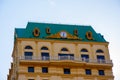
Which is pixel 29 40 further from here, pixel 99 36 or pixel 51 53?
pixel 99 36

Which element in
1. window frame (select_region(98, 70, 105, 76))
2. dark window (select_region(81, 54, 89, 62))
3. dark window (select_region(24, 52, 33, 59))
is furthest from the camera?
dark window (select_region(81, 54, 89, 62))

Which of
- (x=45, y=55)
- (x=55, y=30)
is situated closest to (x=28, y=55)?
(x=45, y=55)

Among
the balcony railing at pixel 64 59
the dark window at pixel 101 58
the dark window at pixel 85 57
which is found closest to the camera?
the balcony railing at pixel 64 59

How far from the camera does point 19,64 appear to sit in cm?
8169

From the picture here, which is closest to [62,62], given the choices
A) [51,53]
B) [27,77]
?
[51,53]

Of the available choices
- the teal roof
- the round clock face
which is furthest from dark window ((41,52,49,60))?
the round clock face

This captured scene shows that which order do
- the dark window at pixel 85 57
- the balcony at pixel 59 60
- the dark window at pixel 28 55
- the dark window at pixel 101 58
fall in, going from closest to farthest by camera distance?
1. the balcony at pixel 59 60
2. the dark window at pixel 28 55
3. the dark window at pixel 85 57
4. the dark window at pixel 101 58

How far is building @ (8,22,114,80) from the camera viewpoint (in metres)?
82.1

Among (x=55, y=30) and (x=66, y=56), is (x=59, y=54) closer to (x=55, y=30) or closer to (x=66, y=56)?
(x=66, y=56)

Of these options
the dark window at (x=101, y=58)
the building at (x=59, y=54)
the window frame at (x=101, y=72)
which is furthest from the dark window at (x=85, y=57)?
the window frame at (x=101, y=72)

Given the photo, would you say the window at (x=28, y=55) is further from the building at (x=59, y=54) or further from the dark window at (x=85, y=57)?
the dark window at (x=85, y=57)

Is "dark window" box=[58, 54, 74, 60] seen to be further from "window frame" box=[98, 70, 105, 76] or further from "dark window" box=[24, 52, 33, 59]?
"window frame" box=[98, 70, 105, 76]

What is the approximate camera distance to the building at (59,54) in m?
82.1

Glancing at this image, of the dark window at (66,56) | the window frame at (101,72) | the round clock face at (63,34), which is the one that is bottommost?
the window frame at (101,72)
